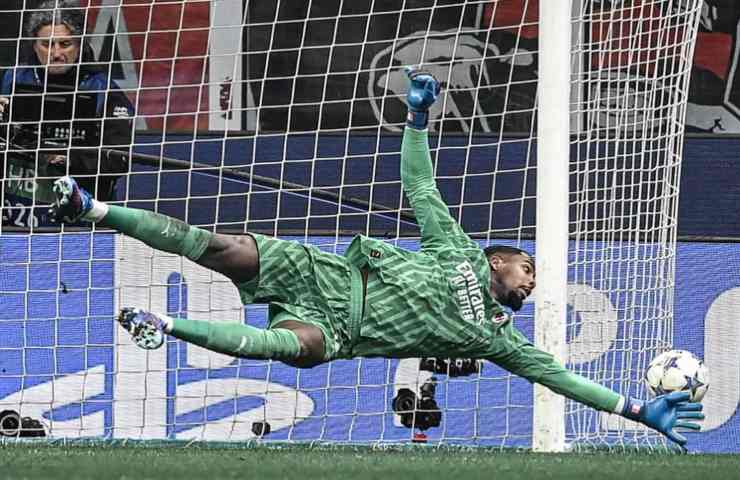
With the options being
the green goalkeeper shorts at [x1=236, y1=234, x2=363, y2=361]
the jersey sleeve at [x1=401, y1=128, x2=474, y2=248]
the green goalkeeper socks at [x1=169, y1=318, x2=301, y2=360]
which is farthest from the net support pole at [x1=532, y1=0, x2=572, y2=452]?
the green goalkeeper socks at [x1=169, y1=318, x2=301, y2=360]

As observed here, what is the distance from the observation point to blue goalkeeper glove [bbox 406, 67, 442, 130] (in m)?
6.91

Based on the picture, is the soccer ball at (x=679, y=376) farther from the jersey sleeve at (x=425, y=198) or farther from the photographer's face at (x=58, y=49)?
the photographer's face at (x=58, y=49)

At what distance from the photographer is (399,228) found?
9.62m

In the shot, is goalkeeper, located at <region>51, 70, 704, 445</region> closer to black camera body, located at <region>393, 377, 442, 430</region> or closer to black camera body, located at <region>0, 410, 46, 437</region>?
black camera body, located at <region>393, 377, 442, 430</region>

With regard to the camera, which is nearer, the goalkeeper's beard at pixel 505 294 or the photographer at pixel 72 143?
the goalkeeper's beard at pixel 505 294

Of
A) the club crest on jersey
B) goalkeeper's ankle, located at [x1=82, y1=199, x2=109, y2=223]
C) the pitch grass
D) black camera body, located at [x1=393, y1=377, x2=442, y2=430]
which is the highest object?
goalkeeper's ankle, located at [x1=82, y1=199, x2=109, y2=223]

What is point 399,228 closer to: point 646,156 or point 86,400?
point 646,156

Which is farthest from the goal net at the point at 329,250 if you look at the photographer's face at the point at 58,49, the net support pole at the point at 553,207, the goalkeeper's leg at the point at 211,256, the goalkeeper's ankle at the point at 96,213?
the goalkeeper's ankle at the point at 96,213

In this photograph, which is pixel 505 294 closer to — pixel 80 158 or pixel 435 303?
pixel 435 303

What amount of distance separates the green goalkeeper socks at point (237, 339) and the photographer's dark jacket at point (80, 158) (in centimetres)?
286

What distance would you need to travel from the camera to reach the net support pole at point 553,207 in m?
8.02

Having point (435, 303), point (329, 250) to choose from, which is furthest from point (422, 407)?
point (435, 303)

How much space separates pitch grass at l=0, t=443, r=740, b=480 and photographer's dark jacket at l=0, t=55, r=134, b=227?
1.94 meters

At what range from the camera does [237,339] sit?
625 centimetres
